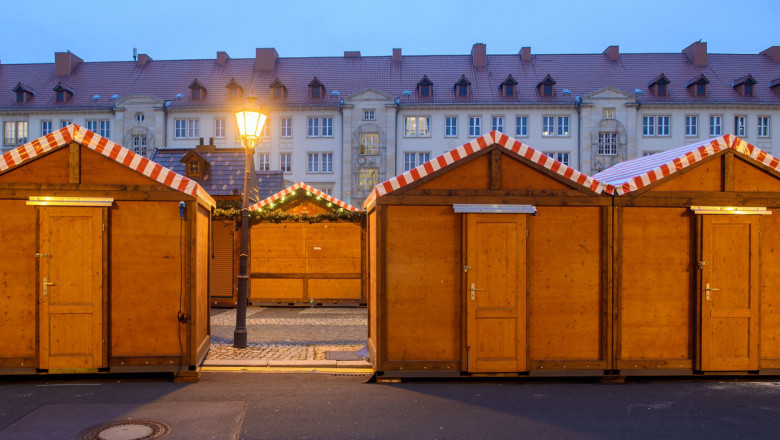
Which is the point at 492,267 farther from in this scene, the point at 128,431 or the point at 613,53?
the point at 613,53

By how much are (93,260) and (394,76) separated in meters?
43.2

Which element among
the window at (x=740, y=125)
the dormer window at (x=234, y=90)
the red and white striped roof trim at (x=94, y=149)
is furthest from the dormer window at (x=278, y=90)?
the red and white striped roof trim at (x=94, y=149)

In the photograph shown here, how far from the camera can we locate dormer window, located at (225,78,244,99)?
47469 millimetres

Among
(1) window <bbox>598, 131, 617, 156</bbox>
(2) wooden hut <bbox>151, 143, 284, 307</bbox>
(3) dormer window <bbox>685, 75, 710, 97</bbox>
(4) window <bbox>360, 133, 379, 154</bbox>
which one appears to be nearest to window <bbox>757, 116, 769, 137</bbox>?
(3) dormer window <bbox>685, 75, 710, 97</bbox>

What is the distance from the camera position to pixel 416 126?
47.0 meters

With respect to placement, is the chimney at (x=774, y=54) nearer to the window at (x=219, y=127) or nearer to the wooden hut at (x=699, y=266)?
the window at (x=219, y=127)

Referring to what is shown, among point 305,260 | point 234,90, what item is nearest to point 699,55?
point 234,90

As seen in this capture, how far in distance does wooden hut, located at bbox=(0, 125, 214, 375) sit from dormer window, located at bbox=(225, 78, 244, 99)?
133ft

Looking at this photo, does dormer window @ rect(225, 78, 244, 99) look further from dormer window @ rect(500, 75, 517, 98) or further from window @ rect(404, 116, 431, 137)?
dormer window @ rect(500, 75, 517, 98)

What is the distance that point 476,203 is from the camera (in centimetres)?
890

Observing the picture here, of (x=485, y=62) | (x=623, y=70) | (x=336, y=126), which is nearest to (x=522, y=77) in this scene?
(x=485, y=62)

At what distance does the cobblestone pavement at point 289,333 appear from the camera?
10188 mm

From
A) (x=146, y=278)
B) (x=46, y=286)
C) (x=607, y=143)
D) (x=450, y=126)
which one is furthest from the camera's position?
(x=450, y=126)

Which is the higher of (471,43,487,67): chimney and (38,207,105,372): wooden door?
(471,43,487,67): chimney
